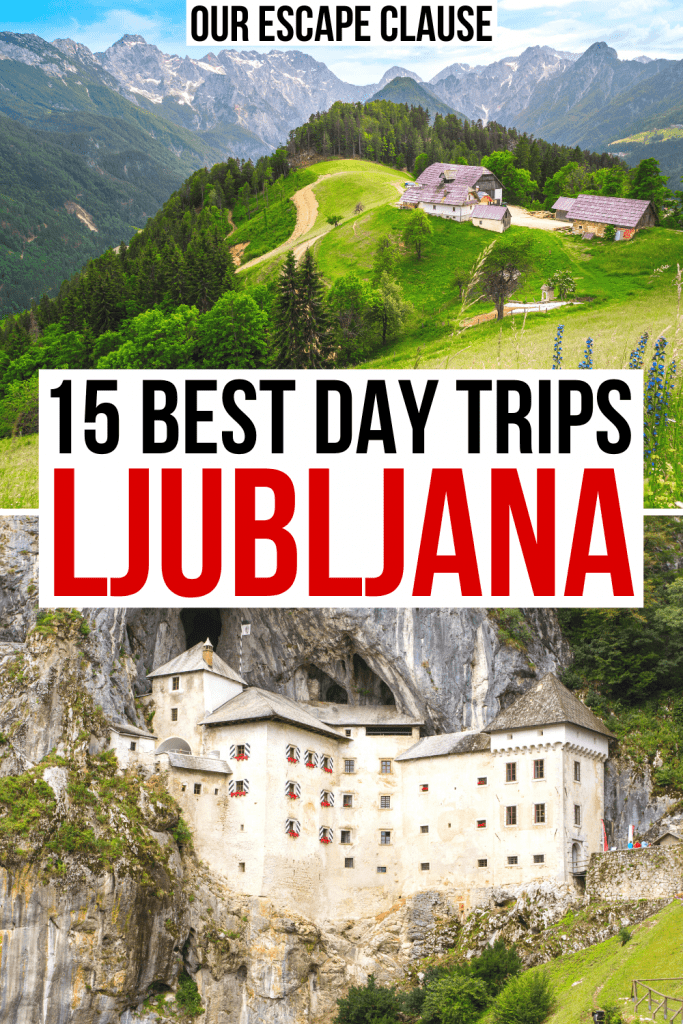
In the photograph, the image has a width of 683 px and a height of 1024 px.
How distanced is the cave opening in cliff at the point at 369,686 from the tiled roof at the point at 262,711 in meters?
5.02

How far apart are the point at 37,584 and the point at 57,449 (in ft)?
67.1

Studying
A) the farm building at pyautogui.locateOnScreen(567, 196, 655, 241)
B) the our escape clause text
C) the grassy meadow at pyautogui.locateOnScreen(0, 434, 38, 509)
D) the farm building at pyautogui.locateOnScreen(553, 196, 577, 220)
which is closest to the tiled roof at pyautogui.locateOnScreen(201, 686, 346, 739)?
the our escape clause text

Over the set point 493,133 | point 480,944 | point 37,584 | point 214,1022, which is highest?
point 493,133

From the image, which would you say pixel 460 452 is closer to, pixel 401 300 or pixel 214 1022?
→ pixel 214 1022

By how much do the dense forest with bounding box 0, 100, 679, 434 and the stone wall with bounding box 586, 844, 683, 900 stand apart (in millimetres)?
40055

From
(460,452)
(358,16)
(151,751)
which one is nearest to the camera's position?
(460,452)

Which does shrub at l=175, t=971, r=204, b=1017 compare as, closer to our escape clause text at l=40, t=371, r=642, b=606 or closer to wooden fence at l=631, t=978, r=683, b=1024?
→ our escape clause text at l=40, t=371, r=642, b=606

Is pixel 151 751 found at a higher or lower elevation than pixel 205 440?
lower

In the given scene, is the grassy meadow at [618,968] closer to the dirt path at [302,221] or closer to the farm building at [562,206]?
the dirt path at [302,221]

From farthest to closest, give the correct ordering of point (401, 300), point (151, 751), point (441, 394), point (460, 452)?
point (401, 300) < point (151, 751) < point (460, 452) < point (441, 394)

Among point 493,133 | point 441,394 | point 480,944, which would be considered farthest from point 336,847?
point 493,133

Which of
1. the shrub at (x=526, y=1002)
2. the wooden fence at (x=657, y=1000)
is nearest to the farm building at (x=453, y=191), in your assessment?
the shrub at (x=526, y=1002)

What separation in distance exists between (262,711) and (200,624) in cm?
1368

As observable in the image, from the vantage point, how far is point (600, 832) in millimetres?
58000
